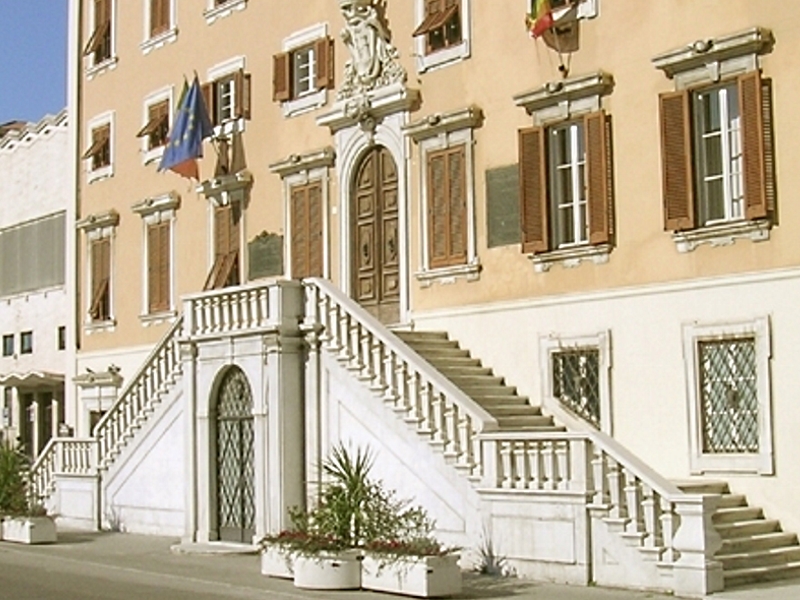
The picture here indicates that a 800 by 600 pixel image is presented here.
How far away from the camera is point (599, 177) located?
2066 cm

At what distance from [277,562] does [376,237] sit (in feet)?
24.5

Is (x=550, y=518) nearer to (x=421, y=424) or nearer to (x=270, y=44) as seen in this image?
(x=421, y=424)

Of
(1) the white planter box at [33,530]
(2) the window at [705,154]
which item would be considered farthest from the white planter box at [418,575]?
(1) the white planter box at [33,530]

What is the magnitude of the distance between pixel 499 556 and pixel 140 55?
17601mm

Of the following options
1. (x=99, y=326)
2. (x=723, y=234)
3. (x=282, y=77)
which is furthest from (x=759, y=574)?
(x=99, y=326)

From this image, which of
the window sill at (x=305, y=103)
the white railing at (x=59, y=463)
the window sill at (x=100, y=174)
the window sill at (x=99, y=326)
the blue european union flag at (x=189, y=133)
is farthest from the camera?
the window sill at (x=100, y=174)

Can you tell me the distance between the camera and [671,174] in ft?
64.4

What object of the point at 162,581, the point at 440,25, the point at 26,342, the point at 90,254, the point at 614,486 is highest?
the point at 440,25

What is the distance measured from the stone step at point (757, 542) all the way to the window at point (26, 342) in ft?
82.9

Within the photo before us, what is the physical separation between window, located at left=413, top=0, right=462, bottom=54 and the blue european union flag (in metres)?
5.84

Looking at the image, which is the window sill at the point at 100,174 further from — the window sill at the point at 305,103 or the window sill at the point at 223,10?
the window sill at the point at 305,103

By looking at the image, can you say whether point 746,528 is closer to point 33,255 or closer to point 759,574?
point 759,574

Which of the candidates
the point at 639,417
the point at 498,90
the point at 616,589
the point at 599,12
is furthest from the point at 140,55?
the point at 616,589

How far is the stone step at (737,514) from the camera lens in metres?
17.7
